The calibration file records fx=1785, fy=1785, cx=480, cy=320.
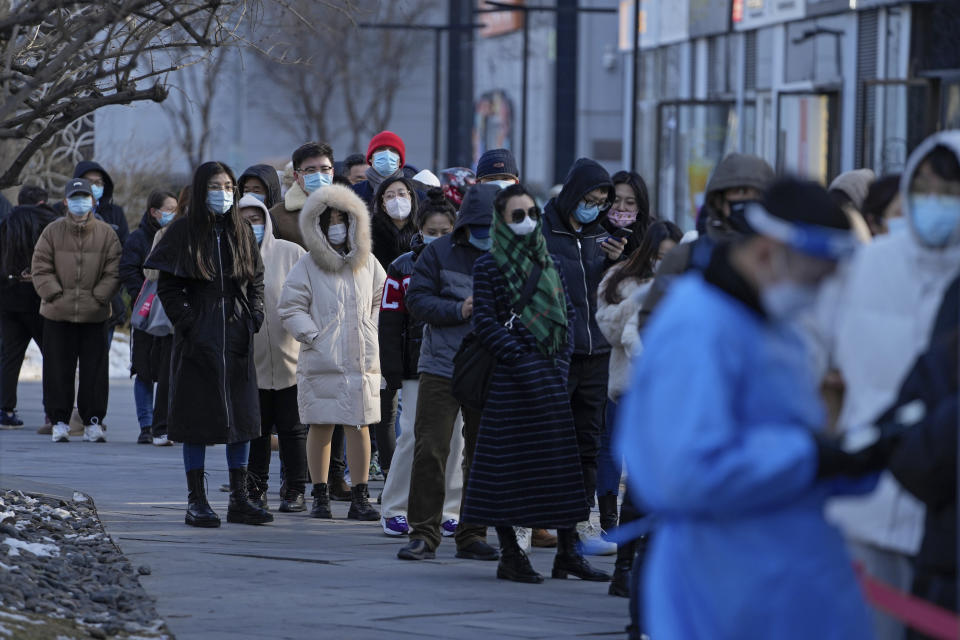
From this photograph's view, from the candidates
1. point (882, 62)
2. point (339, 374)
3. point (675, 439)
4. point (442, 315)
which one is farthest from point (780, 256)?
point (882, 62)

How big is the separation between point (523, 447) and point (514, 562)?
0.53m

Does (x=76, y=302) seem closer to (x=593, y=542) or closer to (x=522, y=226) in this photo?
(x=593, y=542)

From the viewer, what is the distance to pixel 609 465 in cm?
899

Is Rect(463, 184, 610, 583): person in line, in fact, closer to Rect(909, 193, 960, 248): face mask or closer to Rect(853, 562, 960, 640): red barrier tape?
Rect(853, 562, 960, 640): red barrier tape

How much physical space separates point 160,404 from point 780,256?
30.8 feet

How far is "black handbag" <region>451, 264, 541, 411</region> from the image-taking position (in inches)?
307

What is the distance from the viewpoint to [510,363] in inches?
305

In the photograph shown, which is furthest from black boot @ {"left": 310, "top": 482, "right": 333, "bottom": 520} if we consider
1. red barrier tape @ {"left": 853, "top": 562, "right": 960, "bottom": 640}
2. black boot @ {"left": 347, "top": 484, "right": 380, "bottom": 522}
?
red barrier tape @ {"left": 853, "top": 562, "right": 960, "bottom": 640}

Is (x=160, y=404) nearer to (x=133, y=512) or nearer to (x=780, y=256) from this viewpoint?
(x=133, y=512)

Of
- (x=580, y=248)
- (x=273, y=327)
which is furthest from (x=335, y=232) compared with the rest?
(x=580, y=248)

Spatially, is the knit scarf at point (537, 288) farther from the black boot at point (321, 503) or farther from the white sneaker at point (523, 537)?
the black boot at point (321, 503)

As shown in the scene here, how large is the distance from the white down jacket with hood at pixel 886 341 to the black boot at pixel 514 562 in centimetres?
346

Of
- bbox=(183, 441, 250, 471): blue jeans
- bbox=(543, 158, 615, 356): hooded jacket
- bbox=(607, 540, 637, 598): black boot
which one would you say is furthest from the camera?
bbox=(183, 441, 250, 471): blue jeans

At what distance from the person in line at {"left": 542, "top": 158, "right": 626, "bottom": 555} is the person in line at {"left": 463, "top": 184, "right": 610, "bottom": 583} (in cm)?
75
